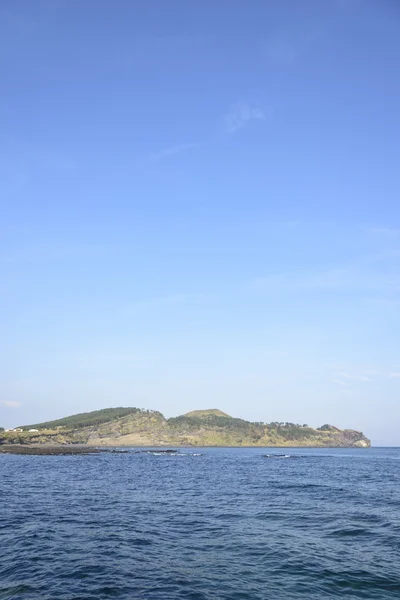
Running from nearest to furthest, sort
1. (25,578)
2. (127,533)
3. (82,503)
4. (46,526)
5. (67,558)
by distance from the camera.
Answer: (25,578)
(67,558)
(127,533)
(46,526)
(82,503)

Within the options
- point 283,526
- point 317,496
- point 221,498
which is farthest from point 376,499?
point 283,526

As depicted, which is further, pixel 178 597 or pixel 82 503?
pixel 82 503

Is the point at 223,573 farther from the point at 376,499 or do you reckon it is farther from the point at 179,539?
the point at 376,499

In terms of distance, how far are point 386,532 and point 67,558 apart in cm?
2177

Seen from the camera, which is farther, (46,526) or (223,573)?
(46,526)

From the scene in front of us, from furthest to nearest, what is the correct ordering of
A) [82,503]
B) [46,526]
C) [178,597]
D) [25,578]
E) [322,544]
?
[82,503]
[46,526]
[322,544]
[25,578]
[178,597]

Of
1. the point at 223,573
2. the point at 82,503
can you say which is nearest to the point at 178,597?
the point at 223,573

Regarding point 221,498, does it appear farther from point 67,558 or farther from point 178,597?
point 178,597

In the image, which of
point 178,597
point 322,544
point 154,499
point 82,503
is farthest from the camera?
point 154,499

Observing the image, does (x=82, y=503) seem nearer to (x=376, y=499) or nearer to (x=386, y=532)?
(x=386, y=532)

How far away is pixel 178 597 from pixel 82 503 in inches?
1092

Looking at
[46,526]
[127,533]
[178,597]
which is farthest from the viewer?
[46,526]

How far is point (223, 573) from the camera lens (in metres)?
22.1

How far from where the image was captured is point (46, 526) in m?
32.5
